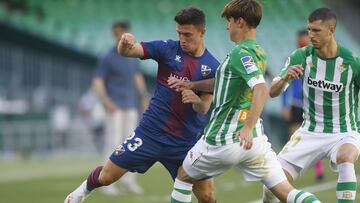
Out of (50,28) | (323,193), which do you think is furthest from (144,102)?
(50,28)

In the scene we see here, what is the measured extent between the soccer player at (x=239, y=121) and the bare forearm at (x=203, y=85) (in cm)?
37

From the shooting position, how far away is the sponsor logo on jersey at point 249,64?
711cm

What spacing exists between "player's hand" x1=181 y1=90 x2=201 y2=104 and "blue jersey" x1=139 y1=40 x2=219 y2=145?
308 millimetres

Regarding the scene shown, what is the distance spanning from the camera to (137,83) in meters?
13.7

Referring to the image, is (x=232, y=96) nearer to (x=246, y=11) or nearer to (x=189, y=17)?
(x=246, y=11)

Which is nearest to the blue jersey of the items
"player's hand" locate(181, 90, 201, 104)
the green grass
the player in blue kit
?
the player in blue kit

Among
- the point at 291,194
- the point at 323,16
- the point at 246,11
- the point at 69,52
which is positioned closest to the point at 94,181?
the point at 291,194

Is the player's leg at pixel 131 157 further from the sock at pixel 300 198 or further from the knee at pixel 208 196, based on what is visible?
the sock at pixel 300 198

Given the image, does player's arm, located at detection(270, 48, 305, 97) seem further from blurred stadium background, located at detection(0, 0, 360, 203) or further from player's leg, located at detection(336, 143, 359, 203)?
blurred stadium background, located at detection(0, 0, 360, 203)

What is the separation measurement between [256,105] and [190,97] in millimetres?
832

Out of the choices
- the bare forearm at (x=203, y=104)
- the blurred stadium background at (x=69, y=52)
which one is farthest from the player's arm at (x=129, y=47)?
the blurred stadium background at (x=69, y=52)

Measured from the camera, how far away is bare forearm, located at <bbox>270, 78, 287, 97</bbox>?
8039mm

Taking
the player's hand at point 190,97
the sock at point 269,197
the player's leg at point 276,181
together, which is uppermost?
the player's hand at point 190,97

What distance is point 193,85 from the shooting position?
25.8 feet
